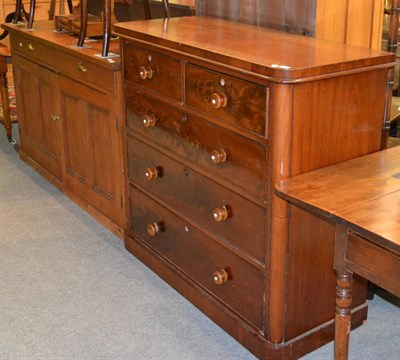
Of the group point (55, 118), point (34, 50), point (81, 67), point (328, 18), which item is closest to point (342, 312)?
point (328, 18)

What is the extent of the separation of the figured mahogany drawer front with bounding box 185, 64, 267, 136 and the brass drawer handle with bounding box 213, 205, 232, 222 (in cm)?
34

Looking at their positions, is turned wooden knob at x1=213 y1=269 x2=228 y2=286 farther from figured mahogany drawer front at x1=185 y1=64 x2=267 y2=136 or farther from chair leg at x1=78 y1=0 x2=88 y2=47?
chair leg at x1=78 y1=0 x2=88 y2=47

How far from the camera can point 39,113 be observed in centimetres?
405

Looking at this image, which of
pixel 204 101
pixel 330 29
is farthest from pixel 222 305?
pixel 330 29

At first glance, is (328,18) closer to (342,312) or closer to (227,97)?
(227,97)

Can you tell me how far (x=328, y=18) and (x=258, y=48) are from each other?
15.9 inches

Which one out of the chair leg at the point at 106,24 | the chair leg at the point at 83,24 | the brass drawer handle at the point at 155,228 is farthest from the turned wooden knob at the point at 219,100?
the chair leg at the point at 83,24

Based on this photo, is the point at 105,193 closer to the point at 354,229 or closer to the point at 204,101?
the point at 204,101

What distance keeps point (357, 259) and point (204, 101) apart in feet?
2.93

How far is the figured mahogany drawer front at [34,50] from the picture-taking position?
3.67 metres

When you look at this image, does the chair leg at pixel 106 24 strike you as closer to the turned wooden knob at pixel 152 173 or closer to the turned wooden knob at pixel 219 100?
the turned wooden knob at pixel 152 173

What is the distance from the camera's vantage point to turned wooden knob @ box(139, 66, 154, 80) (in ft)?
8.84

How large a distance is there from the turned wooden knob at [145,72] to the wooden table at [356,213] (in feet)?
2.96

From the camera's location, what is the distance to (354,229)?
5.62 ft
